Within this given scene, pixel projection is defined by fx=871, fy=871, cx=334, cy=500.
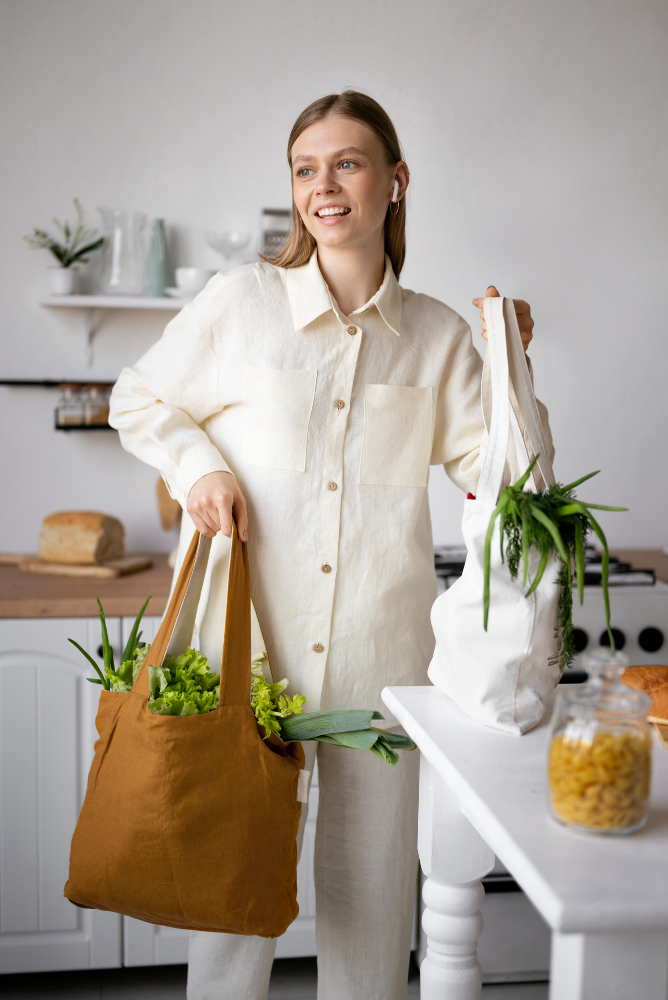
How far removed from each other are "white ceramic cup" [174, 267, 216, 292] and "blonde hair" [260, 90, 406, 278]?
84 centimetres

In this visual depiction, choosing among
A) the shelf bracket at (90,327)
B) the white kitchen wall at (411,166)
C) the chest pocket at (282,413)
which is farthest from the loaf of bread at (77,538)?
the chest pocket at (282,413)

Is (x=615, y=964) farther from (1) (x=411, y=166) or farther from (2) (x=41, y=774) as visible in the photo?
(1) (x=411, y=166)

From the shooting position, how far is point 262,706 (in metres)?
1.20

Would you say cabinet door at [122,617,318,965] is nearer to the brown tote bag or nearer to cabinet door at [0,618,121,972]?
cabinet door at [0,618,121,972]

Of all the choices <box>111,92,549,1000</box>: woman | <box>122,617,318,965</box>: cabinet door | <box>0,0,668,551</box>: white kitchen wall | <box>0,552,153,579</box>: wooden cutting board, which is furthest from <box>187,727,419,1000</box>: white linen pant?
<box>0,0,668,551</box>: white kitchen wall

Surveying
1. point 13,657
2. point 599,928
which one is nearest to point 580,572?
point 599,928

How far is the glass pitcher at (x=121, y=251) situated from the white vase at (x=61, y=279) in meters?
0.09

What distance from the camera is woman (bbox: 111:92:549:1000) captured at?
53.9 inches

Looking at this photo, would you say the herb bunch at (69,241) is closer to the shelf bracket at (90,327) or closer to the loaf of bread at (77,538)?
the shelf bracket at (90,327)

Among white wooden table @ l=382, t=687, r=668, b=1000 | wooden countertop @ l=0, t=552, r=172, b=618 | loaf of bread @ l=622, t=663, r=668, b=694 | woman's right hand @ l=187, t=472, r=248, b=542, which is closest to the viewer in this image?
white wooden table @ l=382, t=687, r=668, b=1000

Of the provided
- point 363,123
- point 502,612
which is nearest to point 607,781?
point 502,612

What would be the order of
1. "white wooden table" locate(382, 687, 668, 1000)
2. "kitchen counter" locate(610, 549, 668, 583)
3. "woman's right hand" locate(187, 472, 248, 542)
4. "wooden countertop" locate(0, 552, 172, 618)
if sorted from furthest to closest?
"kitchen counter" locate(610, 549, 668, 583) < "wooden countertop" locate(0, 552, 172, 618) < "woman's right hand" locate(187, 472, 248, 542) < "white wooden table" locate(382, 687, 668, 1000)

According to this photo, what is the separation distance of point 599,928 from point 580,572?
34 centimetres

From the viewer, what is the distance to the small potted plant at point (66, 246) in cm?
229
